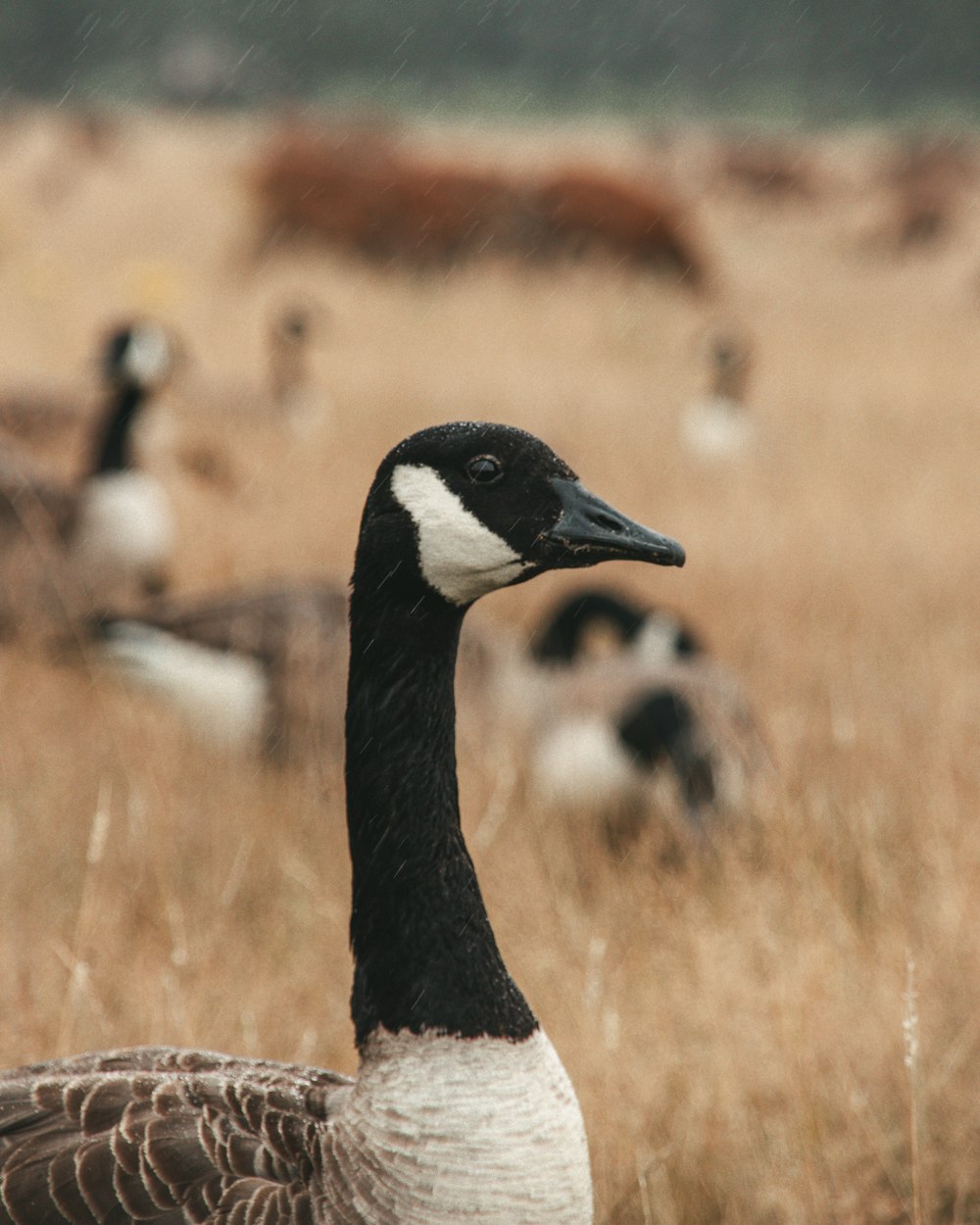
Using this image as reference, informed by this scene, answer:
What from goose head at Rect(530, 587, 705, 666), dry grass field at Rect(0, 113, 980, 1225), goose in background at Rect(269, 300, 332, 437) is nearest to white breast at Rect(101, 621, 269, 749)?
dry grass field at Rect(0, 113, 980, 1225)

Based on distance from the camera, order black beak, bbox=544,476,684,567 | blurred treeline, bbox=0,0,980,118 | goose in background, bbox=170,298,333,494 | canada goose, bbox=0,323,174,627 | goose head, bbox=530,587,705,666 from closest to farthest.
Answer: black beak, bbox=544,476,684,567
goose head, bbox=530,587,705,666
canada goose, bbox=0,323,174,627
goose in background, bbox=170,298,333,494
blurred treeline, bbox=0,0,980,118

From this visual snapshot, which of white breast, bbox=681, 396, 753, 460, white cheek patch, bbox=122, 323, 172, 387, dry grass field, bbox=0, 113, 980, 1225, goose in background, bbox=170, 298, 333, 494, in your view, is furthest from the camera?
white breast, bbox=681, 396, 753, 460

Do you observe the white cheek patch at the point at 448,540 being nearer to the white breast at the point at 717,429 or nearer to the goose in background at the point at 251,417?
the goose in background at the point at 251,417

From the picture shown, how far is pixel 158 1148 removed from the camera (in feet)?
6.97

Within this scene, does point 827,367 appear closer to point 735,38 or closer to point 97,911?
point 97,911

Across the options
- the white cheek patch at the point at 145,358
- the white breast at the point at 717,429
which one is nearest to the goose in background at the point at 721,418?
the white breast at the point at 717,429

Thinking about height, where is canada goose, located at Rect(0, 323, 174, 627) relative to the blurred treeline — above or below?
below

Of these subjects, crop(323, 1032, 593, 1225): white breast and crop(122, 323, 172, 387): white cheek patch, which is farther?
crop(122, 323, 172, 387): white cheek patch

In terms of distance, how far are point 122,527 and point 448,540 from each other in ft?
17.9

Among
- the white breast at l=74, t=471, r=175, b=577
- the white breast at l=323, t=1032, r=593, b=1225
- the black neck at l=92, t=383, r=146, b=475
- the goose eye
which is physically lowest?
the white breast at l=323, t=1032, r=593, b=1225

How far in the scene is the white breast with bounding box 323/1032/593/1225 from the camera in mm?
2154

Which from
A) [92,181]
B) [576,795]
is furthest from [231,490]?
[92,181]

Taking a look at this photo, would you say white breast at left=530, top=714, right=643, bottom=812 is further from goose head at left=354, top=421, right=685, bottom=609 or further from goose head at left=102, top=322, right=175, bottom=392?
goose head at left=102, top=322, right=175, bottom=392

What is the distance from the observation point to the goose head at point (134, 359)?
824 cm
